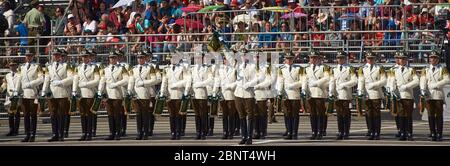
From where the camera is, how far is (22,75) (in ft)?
92.4

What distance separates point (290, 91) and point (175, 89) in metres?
2.22

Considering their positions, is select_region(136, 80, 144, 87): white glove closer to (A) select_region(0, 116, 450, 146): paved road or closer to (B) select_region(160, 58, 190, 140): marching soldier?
(B) select_region(160, 58, 190, 140): marching soldier

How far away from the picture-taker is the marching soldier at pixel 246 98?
2548 cm

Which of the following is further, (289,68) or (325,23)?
(325,23)

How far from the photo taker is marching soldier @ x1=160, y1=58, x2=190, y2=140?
27.6m

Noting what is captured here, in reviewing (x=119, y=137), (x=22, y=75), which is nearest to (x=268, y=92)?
(x=119, y=137)

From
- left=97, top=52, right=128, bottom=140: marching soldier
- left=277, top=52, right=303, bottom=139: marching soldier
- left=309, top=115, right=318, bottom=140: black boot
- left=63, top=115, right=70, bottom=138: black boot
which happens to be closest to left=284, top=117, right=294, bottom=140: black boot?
left=277, top=52, right=303, bottom=139: marching soldier

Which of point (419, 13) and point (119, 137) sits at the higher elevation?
point (419, 13)

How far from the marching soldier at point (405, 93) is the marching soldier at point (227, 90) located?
2.99 m

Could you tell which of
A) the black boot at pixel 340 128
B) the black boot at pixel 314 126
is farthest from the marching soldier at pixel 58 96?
the black boot at pixel 340 128

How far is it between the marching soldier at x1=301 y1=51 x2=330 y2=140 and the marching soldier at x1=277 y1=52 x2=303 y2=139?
0.15 meters

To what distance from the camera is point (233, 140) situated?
27.0 m
